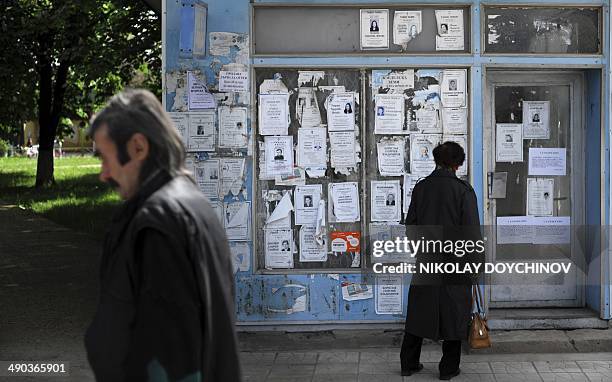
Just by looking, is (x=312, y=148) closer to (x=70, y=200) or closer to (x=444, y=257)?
(x=444, y=257)

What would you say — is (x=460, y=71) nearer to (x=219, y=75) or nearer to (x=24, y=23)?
(x=219, y=75)

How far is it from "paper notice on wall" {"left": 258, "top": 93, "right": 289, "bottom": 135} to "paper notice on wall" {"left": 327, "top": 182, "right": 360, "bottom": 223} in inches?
24.6

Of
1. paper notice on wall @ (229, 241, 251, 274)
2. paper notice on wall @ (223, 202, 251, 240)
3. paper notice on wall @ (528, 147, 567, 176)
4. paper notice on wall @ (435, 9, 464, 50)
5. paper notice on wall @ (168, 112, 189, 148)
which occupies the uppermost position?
paper notice on wall @ (435, 9, 464, 50)

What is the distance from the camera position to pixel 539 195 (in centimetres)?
766

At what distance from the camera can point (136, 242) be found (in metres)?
2.62

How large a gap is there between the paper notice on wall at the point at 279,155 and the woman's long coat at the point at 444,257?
1407mm

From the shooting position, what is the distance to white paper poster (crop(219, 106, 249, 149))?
7230 mm

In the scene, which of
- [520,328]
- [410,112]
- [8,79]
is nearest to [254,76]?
Answer: [410,112]

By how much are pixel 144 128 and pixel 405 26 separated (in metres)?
4.88

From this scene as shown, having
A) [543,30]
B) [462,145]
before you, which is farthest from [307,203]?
[543,30]

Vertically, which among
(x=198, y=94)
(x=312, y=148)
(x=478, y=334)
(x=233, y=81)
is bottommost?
(x=478, y=334)

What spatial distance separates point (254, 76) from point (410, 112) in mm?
1286

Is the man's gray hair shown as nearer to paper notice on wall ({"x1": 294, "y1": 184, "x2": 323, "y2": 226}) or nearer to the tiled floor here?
the tiled floor

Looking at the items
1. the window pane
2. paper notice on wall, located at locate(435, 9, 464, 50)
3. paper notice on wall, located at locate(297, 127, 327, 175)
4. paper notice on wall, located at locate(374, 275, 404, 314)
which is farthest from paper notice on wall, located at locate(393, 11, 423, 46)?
paper notice on wall, located at locate(374, 275, 404, 314)
